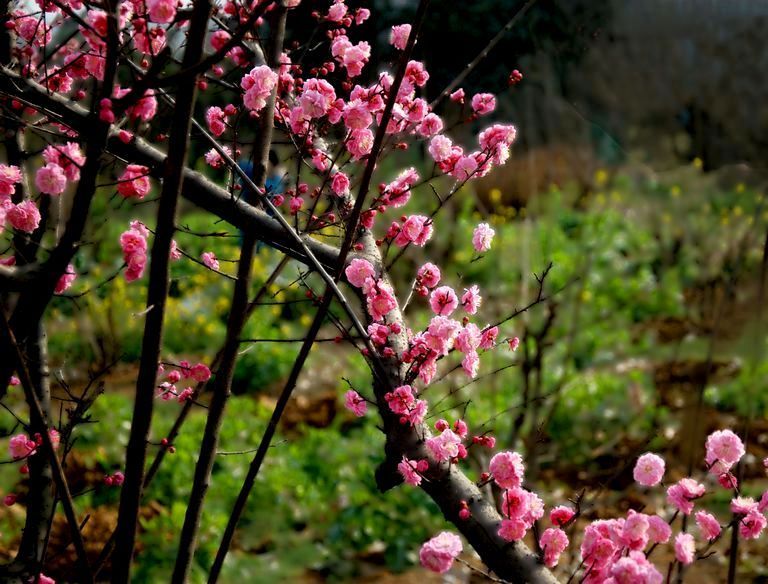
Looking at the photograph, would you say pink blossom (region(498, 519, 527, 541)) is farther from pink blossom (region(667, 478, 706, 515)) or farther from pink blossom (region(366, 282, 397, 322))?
pink blossom (region(366, 282, 397, 322))

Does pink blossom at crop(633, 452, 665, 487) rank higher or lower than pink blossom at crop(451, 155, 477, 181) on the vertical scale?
lower

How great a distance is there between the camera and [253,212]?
6.31 ft

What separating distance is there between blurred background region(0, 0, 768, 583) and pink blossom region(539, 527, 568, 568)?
4.22ft

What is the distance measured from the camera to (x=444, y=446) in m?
1.84

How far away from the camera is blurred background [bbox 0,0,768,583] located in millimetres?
4273

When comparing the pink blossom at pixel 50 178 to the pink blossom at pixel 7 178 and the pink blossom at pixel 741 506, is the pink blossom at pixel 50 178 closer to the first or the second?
the pink blossom at pixel 7 178

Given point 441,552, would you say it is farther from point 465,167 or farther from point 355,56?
point 355,56

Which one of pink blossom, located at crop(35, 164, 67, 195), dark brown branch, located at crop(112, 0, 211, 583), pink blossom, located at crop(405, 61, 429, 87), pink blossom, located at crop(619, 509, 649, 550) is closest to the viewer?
dark brown branch, located at crop(112, 0, 211, 583)

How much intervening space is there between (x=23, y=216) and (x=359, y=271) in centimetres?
84

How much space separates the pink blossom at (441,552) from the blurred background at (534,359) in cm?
148

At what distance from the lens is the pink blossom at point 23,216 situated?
6.45ft

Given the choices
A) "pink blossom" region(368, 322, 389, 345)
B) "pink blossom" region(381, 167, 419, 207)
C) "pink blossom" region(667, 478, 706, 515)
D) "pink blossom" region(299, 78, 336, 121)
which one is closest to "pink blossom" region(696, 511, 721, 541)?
"pink blossom" region(667, 478, 706, 515)

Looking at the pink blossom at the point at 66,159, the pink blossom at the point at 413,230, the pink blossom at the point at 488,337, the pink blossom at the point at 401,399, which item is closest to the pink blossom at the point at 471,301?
the pink blossom at the point at 488,337

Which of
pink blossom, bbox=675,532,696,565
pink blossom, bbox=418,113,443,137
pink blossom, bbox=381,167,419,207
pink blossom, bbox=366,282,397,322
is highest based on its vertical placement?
pink blossom, bbox=418,113,443,137
